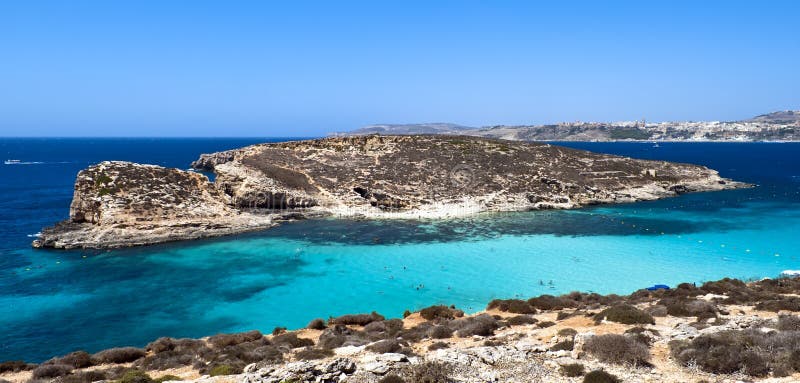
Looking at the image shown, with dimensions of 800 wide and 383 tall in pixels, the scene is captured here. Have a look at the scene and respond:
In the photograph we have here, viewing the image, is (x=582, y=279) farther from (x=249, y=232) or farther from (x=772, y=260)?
(x=249, y=232)

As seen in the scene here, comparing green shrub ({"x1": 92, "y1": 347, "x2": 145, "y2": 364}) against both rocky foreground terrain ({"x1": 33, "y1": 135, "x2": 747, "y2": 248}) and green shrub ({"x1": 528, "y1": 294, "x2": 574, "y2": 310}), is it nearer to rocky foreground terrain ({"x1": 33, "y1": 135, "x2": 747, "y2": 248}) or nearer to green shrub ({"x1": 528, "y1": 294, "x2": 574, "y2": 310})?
green shrub ({"x1": 528, "y1": 294, "x2": 574, "y2": 310})

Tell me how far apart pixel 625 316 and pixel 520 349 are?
18.2ft

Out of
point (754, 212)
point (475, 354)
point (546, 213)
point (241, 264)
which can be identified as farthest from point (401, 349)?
point (754, 212)

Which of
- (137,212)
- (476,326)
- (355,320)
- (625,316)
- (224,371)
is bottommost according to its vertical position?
(355,320)

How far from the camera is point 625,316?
17.1 meters

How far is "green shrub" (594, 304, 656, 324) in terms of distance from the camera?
1681cm

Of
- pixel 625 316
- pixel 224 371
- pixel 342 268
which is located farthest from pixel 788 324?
pixel 342 268

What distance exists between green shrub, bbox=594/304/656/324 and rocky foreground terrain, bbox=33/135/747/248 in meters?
35.5

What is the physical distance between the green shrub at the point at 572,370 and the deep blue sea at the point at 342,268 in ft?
43.4

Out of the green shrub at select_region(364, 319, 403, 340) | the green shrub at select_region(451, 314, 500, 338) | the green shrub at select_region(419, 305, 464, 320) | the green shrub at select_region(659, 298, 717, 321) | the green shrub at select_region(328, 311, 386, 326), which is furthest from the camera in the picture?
the green shrub at select_region(328, 311, 386, 326)

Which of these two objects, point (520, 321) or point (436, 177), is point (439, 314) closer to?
point (520, 321)

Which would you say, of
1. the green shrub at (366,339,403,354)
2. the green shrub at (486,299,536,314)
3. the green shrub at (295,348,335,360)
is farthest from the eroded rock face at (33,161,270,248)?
the green shrub at (366,339,403,354)

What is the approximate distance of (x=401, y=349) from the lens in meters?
14.5

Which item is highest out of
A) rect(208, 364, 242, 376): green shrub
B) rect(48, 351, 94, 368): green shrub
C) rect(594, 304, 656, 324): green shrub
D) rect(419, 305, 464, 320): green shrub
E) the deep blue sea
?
rect(208, 364, 242, 376): green shrub
